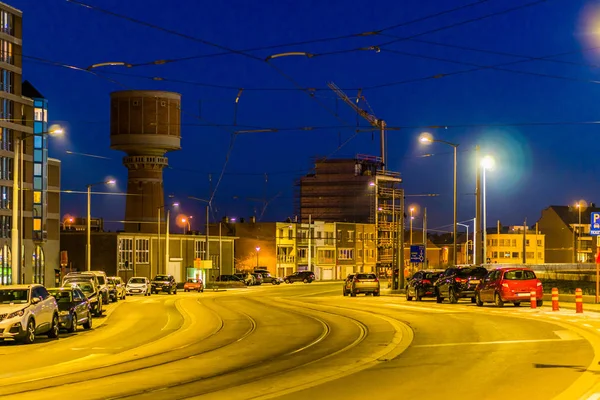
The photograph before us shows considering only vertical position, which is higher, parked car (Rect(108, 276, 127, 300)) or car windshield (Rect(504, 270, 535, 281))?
car windshield (Rect(504, 270, 535, 281))

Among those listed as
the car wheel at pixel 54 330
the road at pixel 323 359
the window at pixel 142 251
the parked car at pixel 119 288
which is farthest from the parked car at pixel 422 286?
the window at pixel 142 251

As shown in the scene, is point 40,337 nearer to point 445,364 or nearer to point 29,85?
point 445,364

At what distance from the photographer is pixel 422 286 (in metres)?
47.9

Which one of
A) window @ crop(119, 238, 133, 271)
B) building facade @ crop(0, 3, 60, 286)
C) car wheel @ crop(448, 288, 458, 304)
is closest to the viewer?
car wheel @ crop(448, 288, 458, 304)

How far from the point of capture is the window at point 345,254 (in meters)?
139

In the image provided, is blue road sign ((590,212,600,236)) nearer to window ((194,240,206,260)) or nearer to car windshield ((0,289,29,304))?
car windshield ((0,289,29,304))

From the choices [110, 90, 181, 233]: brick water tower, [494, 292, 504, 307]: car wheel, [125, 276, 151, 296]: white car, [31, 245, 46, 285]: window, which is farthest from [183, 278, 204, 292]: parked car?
[494, 292, 504, 307]: car wheel

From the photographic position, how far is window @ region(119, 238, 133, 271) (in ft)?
338

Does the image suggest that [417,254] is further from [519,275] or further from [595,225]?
[595,225]

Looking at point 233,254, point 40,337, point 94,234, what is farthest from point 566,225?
point 40,337

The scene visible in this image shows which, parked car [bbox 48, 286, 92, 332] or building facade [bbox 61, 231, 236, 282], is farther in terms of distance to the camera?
building facade [bbox 61, 231, 236, 282]

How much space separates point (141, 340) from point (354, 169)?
13295 centimetres

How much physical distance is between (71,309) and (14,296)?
12.3 ft

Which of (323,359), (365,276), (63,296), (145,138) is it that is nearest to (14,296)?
(63,296)
